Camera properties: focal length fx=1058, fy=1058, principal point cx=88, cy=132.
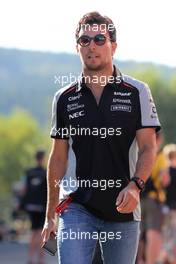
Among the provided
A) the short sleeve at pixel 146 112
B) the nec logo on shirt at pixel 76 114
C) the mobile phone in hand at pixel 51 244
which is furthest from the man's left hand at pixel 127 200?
the mobile phone in hand at pixel 51 244

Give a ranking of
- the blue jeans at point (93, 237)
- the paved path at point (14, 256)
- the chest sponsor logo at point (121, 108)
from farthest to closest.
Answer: the paved path at point (14, 256) → the chest sponsor logo at point (121, 108) → the blue jeans at point (93, 237)

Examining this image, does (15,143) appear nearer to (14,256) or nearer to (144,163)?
(14,256)

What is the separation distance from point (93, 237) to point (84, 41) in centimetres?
127

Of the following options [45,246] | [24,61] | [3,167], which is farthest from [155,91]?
[24,61]

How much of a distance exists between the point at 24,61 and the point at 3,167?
341 feet

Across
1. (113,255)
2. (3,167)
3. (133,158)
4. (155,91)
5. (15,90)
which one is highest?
(15,90)

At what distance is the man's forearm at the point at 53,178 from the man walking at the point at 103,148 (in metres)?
0.04

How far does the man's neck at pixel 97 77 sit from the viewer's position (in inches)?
268

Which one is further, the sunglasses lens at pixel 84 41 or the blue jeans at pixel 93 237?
the sunglasses lens at pixel 84 41

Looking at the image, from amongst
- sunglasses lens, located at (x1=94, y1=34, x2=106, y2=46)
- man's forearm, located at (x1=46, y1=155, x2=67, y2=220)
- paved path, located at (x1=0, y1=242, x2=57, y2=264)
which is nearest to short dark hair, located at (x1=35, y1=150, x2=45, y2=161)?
paved path, located at (x1=0, y1=242, x2=57, y2=264)

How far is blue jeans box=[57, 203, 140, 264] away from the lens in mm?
6602

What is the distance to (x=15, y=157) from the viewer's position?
88.1m

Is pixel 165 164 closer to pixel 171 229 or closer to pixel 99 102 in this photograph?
pixel 171 229

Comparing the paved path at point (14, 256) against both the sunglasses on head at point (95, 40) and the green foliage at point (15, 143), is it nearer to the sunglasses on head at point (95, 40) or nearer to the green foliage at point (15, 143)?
the sunglasses on head at point (95, 40)
